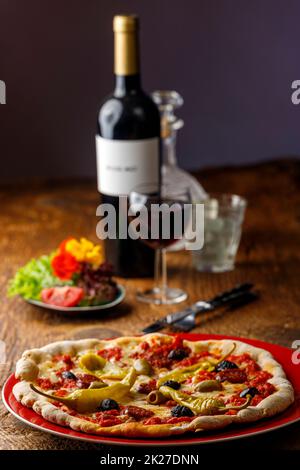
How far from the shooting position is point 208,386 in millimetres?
1728

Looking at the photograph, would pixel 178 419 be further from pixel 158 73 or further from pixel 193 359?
pixel 158 73

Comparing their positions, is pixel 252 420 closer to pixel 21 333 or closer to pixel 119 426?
pixel 119 426

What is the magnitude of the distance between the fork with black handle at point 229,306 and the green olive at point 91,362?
382 millimetres

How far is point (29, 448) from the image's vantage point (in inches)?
63.7

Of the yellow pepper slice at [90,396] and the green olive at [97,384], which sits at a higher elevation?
the yellow pepper slice at [90,396]

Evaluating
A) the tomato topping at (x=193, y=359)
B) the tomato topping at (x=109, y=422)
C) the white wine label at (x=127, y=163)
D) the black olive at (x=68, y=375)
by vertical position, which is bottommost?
the tomato topping at (x=193, y=359)

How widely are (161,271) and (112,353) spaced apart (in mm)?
771

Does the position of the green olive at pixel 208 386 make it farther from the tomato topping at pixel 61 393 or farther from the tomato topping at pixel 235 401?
the tomato topping at pixel 61 393

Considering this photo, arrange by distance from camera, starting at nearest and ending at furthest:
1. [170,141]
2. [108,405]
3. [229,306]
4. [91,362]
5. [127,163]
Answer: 1. [108,405]
2. [91,362]
3. [229,306]
4. [127,163]
5. [170,141]

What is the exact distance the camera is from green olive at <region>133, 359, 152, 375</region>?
5.98 ft

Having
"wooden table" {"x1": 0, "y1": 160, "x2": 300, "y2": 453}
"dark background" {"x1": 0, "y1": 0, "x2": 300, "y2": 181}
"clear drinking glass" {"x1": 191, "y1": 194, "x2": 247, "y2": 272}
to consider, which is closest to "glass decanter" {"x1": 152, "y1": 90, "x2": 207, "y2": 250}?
Result: "clear drinking glass" {"x1": 191, "y1": 194, "x2": 247, "y2": 272}

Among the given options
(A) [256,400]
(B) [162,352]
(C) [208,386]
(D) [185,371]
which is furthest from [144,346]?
(A) [256,400]

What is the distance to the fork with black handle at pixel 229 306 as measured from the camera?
2.23 m

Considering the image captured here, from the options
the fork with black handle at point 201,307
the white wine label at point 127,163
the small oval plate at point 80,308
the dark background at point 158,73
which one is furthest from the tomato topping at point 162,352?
the dark background at point 158,73
